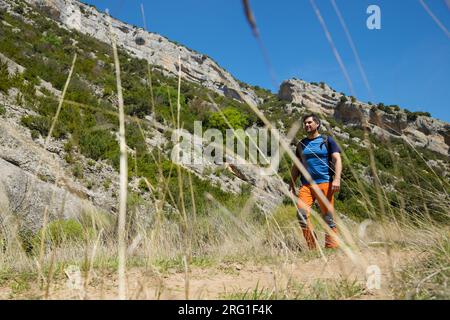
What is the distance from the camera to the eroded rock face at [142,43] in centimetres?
3496

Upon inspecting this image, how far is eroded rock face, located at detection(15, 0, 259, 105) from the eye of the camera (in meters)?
35.0

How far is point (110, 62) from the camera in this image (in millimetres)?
22016

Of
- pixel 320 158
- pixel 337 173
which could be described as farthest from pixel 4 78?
pixel 337 173

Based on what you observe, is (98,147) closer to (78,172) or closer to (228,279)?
(78,172)

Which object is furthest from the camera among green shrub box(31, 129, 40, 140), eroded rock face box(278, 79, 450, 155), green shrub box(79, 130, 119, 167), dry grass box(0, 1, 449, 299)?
eroded rock face box(278, 79, 450, 155)

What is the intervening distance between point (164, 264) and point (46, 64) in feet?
48.8

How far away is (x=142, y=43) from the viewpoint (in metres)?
44.8

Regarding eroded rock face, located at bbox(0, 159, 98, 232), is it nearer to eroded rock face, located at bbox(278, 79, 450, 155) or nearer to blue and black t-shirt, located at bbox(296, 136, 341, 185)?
blue and black t-shirt, located at bbox(296, 136, 341, 185)

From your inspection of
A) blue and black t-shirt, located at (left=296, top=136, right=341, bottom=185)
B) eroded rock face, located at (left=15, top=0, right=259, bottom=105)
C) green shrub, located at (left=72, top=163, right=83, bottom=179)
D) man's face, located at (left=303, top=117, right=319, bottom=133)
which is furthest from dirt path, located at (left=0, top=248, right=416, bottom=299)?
eroded rock face, located at (left=15, top=0, right=259, bottom=105)

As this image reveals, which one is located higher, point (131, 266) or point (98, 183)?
point (98, 183)

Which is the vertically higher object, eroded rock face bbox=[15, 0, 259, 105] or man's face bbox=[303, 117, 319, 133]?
eroded rock face bbox=[15, 0, 259, 105]

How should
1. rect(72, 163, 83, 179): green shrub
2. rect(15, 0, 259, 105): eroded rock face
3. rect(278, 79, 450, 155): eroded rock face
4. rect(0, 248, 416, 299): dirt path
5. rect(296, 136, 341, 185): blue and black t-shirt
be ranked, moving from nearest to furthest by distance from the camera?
1. rect(0, 248, 416, 299): dirt path
2. rect(296, 136, 341, 185): blue and black t-shirt
3. rect(72, 163, 83, 179): green shrub
4. rect(278, 79, 450, 155): eroded rock face
5. rect(15, 0, 259, 105): eroded rock face
